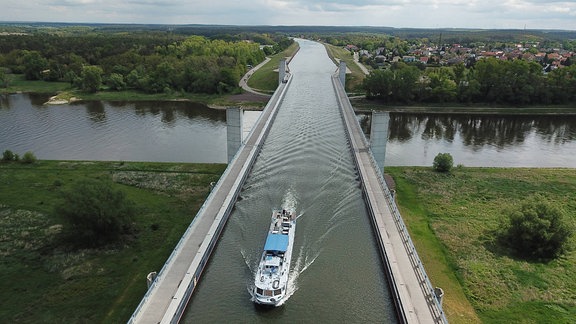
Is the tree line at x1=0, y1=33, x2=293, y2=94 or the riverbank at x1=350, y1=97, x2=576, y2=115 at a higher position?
the tree line at x1=0, y1=33, x2=293, y2=94

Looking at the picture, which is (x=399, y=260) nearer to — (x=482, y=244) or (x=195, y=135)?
(x=482, y=244)

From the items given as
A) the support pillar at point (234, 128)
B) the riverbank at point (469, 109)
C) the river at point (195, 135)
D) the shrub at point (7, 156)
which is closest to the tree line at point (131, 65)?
the river at point (195, 135)

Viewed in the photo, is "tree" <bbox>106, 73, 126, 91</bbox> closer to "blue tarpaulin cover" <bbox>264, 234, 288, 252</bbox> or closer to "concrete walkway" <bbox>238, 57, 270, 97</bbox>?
"concrete walkway" <bbox>238, 57, 270, 97</bbox>

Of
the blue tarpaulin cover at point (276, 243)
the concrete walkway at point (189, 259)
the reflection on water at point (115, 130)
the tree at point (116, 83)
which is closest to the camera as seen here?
the concrete walkway at point (189, 259)

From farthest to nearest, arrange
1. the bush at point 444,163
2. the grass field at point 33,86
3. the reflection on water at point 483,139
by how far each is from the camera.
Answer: the grass field at point 33,86 < the reflection on water at point 483,139 < the bush at point 444,163

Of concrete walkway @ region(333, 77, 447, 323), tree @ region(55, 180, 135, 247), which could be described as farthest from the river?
concrete walkway @ region(333, 77, 447, 323)

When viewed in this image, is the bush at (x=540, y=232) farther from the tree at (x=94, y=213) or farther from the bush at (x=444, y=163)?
the tree at (x=94, y=213)
